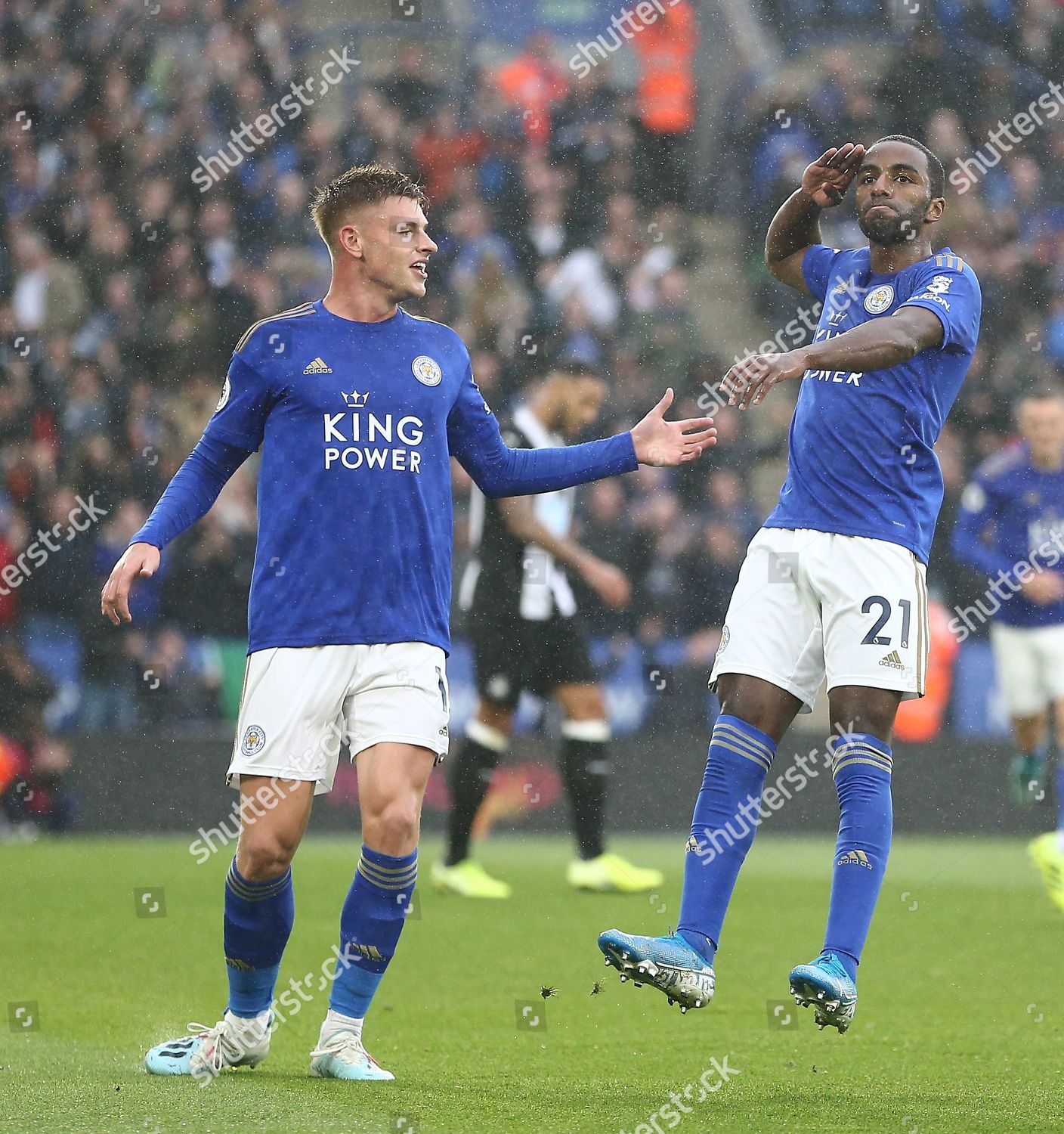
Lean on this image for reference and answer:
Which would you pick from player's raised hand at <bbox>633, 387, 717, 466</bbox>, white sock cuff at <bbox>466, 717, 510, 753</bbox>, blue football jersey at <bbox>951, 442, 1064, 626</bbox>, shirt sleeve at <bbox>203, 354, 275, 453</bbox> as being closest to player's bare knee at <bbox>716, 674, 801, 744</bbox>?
player's raised hand at <bbox>633, 387, 717, 466</bbox>

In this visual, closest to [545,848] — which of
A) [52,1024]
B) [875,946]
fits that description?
[875,946]

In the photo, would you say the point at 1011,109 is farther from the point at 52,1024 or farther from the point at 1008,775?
the point at 52,1024

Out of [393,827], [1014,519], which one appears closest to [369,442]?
[393,827]

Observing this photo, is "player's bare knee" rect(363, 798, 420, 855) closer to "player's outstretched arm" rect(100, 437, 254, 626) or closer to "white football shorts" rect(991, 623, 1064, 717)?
"player's outstretched arm" rect(100, 437, 254, 626)

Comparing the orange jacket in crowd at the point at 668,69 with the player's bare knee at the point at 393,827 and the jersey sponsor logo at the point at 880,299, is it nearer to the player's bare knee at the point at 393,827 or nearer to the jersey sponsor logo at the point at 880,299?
the jersey sponsor logo at the point at 880,299

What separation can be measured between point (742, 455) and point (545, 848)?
3.17 meters

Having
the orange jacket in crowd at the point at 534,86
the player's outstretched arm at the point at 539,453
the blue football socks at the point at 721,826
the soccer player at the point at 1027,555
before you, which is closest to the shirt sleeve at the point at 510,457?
the player's outstretched arm at the point at 539,453

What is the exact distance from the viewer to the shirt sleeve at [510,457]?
4.47m

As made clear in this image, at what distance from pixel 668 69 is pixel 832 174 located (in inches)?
383

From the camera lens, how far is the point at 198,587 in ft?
36.9

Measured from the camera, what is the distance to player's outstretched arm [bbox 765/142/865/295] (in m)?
4.49

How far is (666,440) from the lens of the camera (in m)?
4.39

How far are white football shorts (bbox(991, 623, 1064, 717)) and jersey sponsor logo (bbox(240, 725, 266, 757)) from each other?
567 centimetres

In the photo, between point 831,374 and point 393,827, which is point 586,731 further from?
point 393,827
